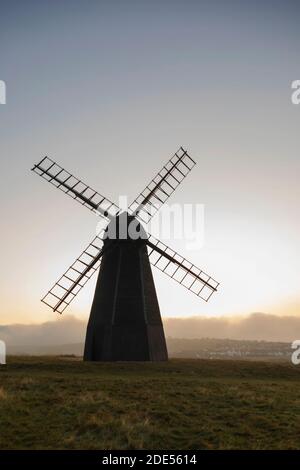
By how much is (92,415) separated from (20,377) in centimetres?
845

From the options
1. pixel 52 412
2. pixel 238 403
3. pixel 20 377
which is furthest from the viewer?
pixel 20 377

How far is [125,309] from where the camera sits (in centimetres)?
3278

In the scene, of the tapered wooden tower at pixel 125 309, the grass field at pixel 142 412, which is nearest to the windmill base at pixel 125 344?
the tapered wooden tower at pixel 125 309

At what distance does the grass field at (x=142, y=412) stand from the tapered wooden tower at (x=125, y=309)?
15.7 feet

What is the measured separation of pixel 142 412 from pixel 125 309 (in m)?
14.4

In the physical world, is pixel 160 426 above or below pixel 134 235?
below

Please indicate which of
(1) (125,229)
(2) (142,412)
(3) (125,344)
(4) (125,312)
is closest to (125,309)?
(4) (125,312)

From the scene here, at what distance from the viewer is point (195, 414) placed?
18734 mm

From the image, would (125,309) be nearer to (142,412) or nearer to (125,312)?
(125,312)

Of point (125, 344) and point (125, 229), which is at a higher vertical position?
point (125, 229)
